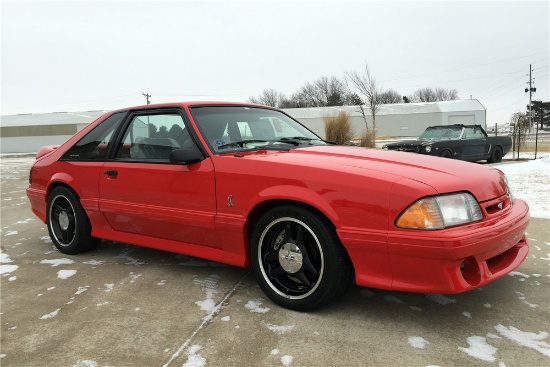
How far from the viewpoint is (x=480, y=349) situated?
2205mm

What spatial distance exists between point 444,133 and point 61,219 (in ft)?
36.8

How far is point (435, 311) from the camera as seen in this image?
2.67 meters

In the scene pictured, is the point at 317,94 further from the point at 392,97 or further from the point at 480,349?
the point at 480,349

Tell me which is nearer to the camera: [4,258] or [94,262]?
[94,262]

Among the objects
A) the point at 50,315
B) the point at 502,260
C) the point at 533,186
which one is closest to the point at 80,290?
the point at 50,315

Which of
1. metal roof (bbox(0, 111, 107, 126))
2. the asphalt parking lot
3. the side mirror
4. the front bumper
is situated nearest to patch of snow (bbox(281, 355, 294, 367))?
the asphalt parking lot

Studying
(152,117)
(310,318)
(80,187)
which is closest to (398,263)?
(310,318)

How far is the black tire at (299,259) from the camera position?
2.51 m

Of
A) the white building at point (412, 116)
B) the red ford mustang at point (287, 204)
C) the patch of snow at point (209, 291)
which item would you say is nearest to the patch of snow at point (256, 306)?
the red ford mustang at point (287, 204)

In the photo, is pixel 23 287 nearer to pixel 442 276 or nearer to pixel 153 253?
pixel 153 253

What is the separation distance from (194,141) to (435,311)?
6.60ft

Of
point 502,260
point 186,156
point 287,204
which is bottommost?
point 502,260

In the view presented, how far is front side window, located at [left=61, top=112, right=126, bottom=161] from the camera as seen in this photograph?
3.83 metres

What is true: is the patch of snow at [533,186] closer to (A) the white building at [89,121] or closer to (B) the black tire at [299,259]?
(B) the black tire at [299,259]
